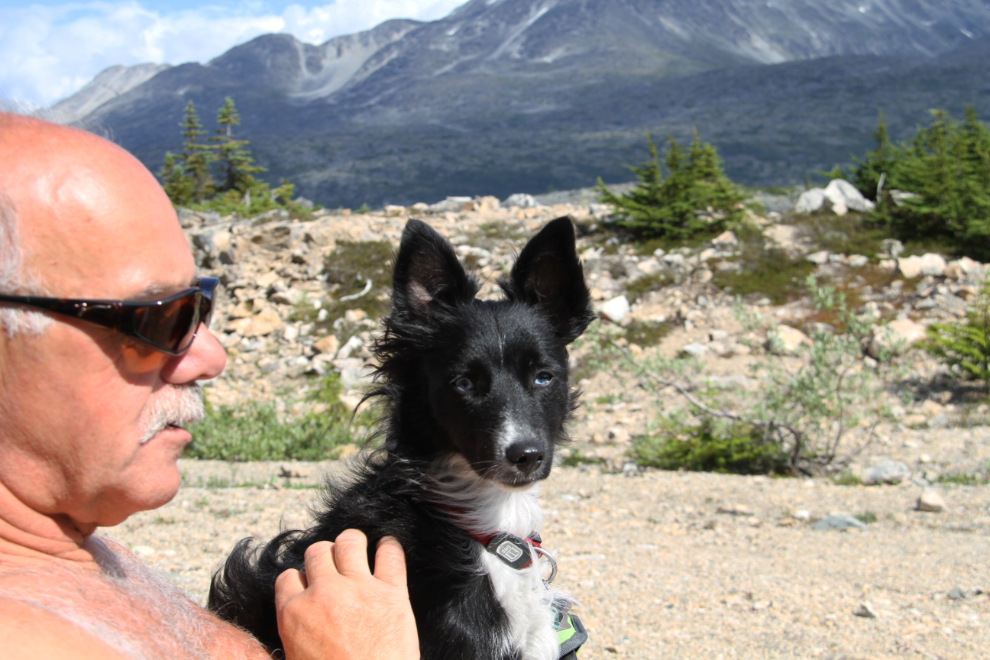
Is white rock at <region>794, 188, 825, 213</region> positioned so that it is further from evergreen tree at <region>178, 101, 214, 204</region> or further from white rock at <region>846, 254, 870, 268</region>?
evergreen tree at <region>178, 101, 214, 204</region>

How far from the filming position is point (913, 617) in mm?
3258

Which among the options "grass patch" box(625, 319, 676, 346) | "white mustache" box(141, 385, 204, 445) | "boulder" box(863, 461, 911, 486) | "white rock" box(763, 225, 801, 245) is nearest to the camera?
"white mustache" box(141, 385, 204, 445)

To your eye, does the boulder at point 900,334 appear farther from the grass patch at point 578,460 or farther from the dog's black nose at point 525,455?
the dog's black nose at point 525,455

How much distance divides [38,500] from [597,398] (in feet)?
25.0

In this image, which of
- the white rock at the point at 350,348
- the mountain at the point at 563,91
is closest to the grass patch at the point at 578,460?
the white rock at the point at 350,348

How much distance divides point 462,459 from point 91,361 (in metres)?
1.41

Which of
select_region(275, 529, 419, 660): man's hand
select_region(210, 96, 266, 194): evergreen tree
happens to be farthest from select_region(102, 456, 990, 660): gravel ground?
select_region(210, 96, 266, 194): evergreen tree

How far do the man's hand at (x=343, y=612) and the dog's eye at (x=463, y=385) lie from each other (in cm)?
84

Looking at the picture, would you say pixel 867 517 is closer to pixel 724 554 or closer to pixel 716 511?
pixel 716 511

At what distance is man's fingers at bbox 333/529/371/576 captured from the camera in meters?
1.66

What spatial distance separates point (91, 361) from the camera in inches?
51.9

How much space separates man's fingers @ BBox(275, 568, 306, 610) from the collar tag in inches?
27.4

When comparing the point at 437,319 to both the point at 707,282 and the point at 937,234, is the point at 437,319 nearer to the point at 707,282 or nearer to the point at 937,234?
the point at 707,282

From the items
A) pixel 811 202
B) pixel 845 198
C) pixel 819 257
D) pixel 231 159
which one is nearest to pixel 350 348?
pixel 819 257
